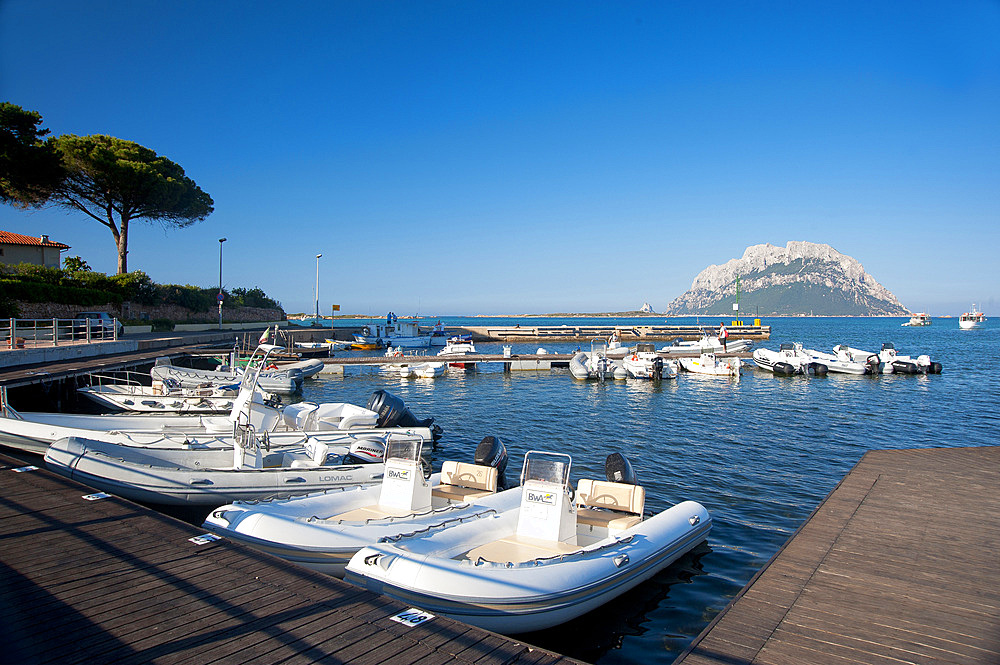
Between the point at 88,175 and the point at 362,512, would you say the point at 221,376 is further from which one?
the point at 88,175

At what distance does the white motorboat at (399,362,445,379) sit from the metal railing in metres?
15.3

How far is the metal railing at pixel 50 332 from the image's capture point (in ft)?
75.1

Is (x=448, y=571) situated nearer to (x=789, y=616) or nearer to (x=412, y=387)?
(x=789, y=616)

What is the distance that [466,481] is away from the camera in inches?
385

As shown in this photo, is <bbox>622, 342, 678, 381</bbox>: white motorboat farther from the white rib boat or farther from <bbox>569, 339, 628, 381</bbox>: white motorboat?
the white rib boat

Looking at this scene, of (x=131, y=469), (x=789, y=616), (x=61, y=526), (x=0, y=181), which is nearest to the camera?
(x=789, y=616)

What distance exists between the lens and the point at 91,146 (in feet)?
133

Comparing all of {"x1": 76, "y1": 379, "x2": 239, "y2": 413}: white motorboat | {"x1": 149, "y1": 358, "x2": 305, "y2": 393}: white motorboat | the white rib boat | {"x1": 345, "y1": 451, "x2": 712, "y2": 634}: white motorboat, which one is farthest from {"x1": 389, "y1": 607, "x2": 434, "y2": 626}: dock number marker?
{"x1": 149, "y1": 358, "x2": 305, "y2": 393}: white motorboat

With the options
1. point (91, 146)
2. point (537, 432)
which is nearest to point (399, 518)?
point (537, 432)

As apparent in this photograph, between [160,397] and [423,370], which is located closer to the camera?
[160,397]

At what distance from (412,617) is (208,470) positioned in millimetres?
6976

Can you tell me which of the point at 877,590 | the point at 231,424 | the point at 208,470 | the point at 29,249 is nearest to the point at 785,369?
the point at 877,590

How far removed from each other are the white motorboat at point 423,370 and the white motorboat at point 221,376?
7.39 meters

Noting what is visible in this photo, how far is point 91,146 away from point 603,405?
41232 mm
